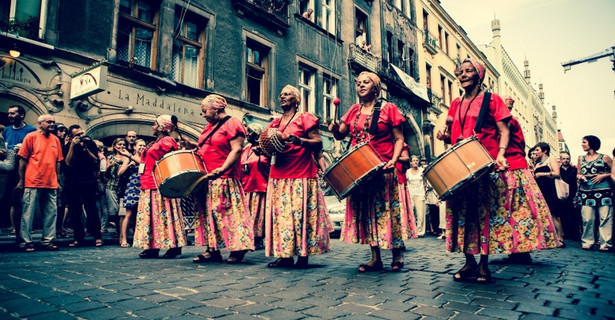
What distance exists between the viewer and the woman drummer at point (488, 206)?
329 cm

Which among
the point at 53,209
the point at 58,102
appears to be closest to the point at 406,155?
the point at 53,209

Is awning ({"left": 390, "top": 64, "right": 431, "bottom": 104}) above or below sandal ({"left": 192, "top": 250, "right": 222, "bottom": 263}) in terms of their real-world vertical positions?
above

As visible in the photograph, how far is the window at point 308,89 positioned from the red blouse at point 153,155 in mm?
11690

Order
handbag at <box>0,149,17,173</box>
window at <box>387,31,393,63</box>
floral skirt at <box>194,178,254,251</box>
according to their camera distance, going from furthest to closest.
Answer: window at <box>387,31,393,63</box>
handbag at <box>0,149,17,173</box>
floral skirt at <box>194,178,254,251</box>

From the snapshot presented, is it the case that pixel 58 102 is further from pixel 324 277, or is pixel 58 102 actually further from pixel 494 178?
pixel 494 178

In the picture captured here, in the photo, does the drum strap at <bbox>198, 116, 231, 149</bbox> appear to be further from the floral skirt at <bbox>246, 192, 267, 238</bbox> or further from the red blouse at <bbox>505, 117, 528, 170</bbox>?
the red blouse at <bbox>505, 117, 528, 170</bbox>

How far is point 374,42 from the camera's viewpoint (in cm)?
2086

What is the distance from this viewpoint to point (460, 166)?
2.98m

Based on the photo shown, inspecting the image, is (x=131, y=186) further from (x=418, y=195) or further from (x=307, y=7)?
(x=307, y=7)

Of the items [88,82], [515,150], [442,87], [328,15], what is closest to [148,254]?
[515,150]

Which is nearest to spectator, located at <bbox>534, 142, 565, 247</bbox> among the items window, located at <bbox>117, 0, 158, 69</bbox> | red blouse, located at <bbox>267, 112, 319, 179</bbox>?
red blouse, located at <bbox>267, 112, 319, 179</bbox>

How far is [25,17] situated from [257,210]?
673 centimetres

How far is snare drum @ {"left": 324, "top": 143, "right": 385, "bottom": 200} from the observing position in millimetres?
3426

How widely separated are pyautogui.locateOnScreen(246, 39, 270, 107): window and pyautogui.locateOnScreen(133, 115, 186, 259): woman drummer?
889 centimetres
